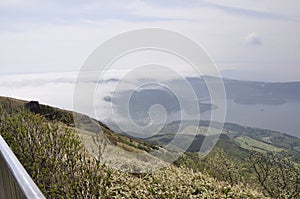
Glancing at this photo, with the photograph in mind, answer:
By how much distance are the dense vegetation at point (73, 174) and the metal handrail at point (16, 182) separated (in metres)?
2.68

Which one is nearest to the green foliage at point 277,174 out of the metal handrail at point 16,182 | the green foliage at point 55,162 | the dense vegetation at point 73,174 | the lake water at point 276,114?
the dense vegetation at point 73,174

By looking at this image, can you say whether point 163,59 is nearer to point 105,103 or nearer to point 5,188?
point 105,103

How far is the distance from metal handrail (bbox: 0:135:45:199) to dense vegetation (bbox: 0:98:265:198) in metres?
2.68

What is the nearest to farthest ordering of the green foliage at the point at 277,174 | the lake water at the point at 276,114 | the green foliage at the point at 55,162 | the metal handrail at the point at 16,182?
the metal handrail at the point at 16,182
the green foliage at the point at 55,162
the green foliage at the point at 277,174
the lake water at the point at 276,114

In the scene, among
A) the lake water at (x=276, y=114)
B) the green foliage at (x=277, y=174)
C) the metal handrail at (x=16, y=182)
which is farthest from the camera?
the lake water at (x=276, y=114)

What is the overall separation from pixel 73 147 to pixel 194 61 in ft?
13.4

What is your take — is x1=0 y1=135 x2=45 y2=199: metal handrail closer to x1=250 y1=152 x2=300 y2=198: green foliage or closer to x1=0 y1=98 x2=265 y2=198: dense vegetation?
x1=0 y1=98 x2=265 y2=198: dense vegetation

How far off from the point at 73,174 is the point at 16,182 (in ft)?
12.1

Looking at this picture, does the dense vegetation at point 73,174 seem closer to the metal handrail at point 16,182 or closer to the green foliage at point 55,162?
the green foliage at point 55,162

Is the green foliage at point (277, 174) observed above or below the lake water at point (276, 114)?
above

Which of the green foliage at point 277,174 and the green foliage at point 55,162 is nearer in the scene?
the green foliage at point 55,162

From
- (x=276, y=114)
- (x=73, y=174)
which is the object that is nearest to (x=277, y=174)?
(x=73, y=174)

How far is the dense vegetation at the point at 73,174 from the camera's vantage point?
4961 mm

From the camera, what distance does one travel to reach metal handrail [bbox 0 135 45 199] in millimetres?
1242
